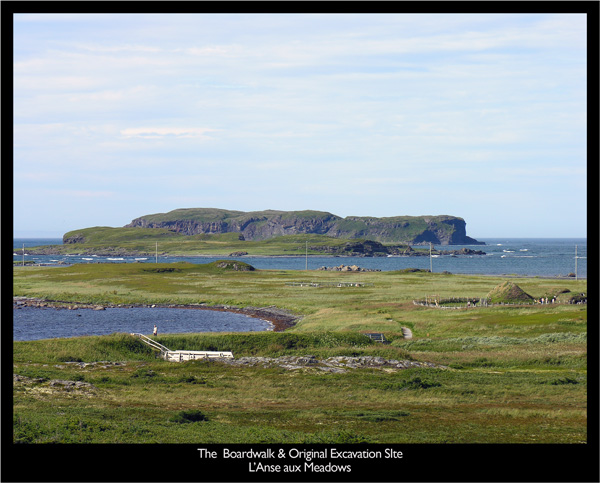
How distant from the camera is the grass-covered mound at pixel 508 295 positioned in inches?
3152

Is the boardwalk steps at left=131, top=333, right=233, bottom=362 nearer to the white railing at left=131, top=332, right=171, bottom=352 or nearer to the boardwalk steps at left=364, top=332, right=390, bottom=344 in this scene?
the white railing at left=131, top=332, right=171, bottom=352

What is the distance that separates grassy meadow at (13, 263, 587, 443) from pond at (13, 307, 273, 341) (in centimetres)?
1181

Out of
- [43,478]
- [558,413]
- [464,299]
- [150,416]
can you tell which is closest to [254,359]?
[150,416]

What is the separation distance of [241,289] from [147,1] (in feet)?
354

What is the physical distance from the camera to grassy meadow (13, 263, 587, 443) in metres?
18.9

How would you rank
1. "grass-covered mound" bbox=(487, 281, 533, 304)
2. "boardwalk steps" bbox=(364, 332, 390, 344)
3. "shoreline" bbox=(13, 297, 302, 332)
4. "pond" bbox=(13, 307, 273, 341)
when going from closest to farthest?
"boardwalk steps" bbox=(364, 332, 390, 344)
"pond" bbox=(13, 307, 273, 341)
"grass-covered mound" bbox=(487, 281, 533, 304)
"shoreline" bbox=(13, 297, 302, 332)

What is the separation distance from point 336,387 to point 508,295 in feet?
183

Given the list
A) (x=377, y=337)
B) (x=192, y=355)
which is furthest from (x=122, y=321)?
(x=377, y=337)

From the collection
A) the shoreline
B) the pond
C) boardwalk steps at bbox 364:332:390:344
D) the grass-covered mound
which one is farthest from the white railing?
the grass-covered mound

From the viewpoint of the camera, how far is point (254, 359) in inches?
1737

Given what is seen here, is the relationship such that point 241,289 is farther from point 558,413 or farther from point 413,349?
point 558,413

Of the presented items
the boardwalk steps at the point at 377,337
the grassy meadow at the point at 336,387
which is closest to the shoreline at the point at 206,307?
the grassy meadow at the point at 336,387

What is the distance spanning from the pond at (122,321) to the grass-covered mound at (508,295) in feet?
110

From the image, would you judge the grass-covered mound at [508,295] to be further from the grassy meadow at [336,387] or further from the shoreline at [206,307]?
the shoreline at [206,307]
